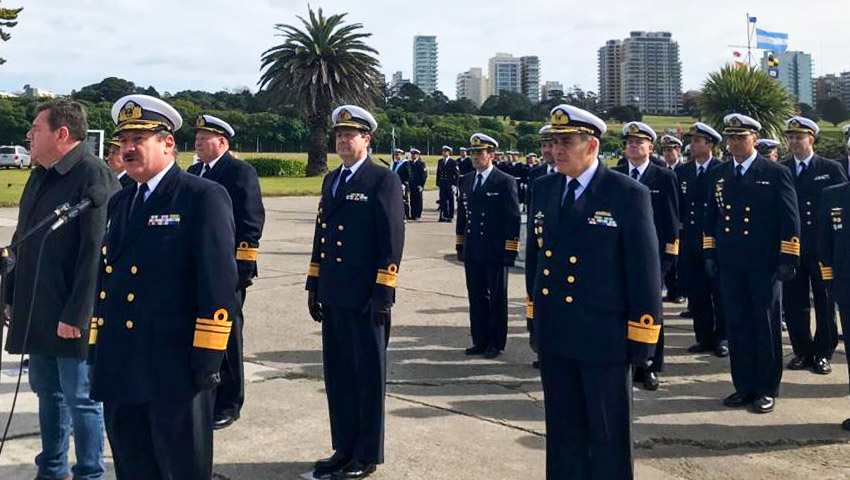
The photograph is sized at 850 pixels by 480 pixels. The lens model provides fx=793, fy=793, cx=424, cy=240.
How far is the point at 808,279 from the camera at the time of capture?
24.9 feet

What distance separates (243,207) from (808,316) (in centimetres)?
527

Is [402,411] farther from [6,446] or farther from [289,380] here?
[6,446]

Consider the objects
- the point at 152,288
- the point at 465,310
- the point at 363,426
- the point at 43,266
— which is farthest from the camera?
the point at 465,310

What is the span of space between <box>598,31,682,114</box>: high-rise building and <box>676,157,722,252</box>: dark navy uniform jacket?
172357mm

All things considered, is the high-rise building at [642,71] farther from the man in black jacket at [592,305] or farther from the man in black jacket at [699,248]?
the man in black jacket at [592,305]

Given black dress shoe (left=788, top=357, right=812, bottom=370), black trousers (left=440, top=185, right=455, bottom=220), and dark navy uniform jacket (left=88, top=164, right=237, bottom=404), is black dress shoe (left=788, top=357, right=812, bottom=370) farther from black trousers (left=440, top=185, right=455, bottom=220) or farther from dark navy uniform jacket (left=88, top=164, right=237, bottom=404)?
black trousers (left=440, top=185, right=455, bottom=220)

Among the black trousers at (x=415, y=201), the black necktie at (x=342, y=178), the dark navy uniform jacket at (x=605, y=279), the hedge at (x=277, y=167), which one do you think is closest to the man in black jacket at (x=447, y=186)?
the black trousers at (x=415, y=201)

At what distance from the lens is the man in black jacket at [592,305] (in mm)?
3799

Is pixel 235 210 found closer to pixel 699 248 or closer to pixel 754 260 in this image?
pixel 754 260

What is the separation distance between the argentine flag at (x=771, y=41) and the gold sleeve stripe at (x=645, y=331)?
158ft

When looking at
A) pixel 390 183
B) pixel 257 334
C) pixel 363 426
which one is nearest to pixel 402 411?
pixel 363 426

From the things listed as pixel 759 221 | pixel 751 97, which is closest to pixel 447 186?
pixel 751 97

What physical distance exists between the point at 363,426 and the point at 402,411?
4.10 feet

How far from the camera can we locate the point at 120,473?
3424 millimetres
